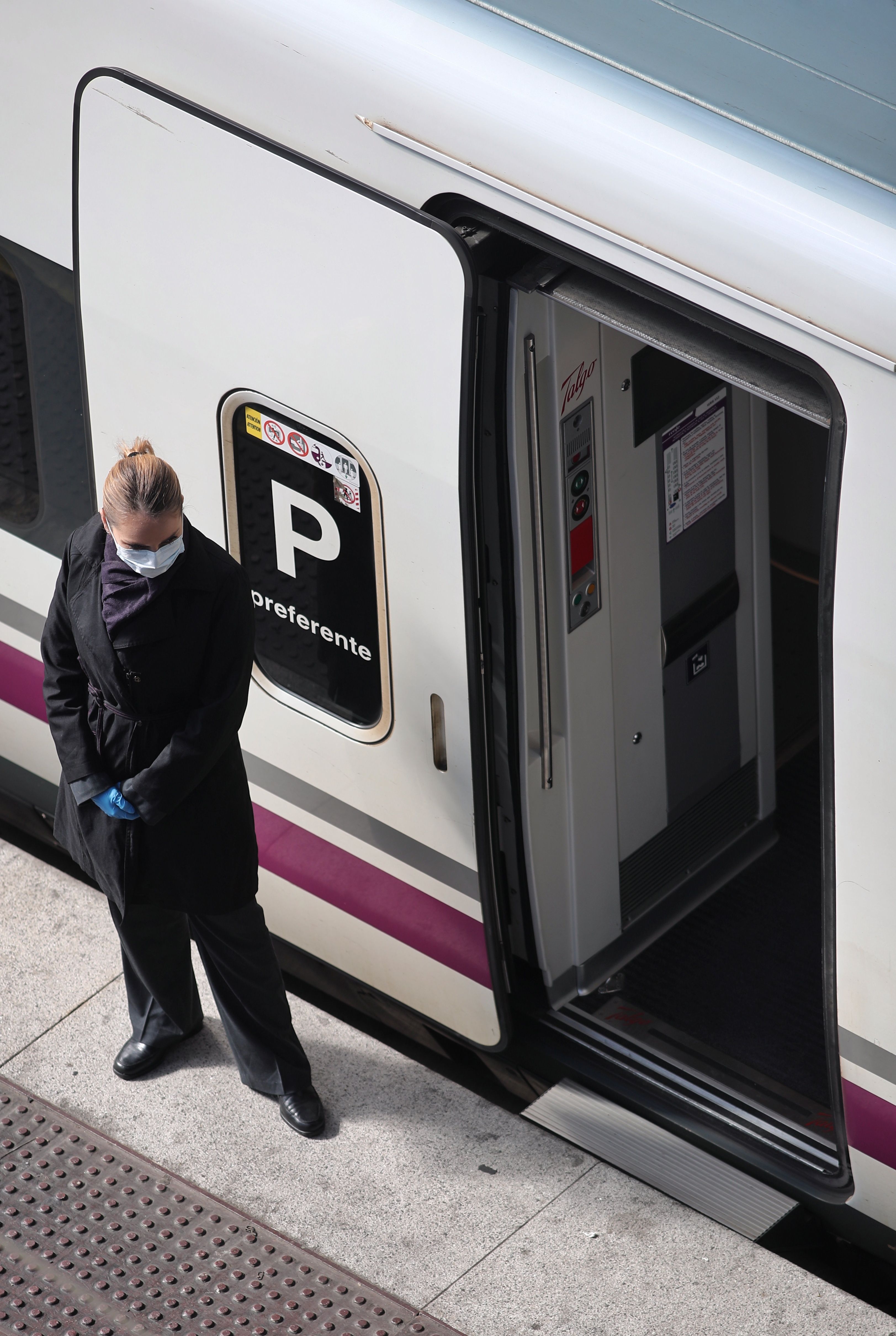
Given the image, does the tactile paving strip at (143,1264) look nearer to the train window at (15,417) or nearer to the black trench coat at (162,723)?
the black trench coat at (162,723)

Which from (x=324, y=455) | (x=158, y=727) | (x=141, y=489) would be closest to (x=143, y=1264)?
(x=158, y=727)

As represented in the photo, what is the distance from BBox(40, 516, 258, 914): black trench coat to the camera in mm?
3709

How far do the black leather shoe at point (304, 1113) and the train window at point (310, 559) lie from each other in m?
0.97

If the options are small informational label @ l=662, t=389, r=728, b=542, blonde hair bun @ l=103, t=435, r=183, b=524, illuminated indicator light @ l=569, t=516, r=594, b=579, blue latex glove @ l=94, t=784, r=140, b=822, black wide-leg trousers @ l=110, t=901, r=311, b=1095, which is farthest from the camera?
small informational label @ l=662, t=389, r=728, b=542

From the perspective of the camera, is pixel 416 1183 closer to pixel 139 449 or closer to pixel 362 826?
pixel 362 826

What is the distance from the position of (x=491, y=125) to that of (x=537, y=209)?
181 mm

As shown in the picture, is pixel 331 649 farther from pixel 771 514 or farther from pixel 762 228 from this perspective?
pixel 771 514

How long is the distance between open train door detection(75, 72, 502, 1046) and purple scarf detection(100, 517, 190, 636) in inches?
15.8

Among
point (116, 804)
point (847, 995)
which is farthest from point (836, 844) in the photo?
point (116, 804)

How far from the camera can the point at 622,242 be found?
3199mm

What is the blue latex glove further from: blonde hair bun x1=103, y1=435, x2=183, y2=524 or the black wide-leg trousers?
blonde hair bun x1=103, y1=435, x2=183, y2=524

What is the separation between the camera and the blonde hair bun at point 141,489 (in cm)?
353

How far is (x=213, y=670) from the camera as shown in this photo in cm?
376

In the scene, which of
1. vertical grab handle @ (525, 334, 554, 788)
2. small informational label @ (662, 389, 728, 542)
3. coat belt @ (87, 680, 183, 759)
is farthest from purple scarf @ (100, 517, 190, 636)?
small informational label @ (662, 389, 728, 542)
